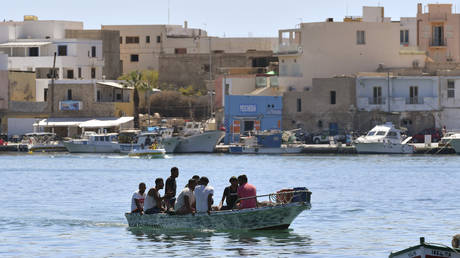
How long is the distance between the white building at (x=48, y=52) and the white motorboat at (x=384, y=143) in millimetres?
39069

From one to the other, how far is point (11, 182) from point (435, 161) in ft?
105

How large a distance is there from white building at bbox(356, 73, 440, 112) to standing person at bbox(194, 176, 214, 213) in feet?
216

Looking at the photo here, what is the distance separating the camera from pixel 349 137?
317ft

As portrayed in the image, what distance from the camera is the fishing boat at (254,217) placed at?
3497 cm

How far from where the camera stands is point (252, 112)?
103188 mm

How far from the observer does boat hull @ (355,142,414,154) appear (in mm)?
92000

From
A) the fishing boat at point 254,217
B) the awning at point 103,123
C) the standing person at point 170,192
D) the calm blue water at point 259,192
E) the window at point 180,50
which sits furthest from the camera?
the window at point 180,50

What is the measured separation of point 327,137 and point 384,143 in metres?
8.61

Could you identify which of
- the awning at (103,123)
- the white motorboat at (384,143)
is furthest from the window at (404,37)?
the awning at (103,123)

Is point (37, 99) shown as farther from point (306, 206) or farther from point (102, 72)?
point (306, 206)

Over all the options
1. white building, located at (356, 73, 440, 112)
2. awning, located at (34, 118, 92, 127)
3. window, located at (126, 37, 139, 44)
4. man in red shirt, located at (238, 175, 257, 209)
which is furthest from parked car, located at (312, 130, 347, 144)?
man in red shirt, located at (238, 175, 257, 209)

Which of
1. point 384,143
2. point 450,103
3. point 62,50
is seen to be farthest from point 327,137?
point 62,50

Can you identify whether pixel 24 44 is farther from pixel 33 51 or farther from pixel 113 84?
pixel 113 84

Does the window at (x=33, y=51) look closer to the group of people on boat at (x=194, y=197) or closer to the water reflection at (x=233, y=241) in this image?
the water reflection at (x=233, y=241)
